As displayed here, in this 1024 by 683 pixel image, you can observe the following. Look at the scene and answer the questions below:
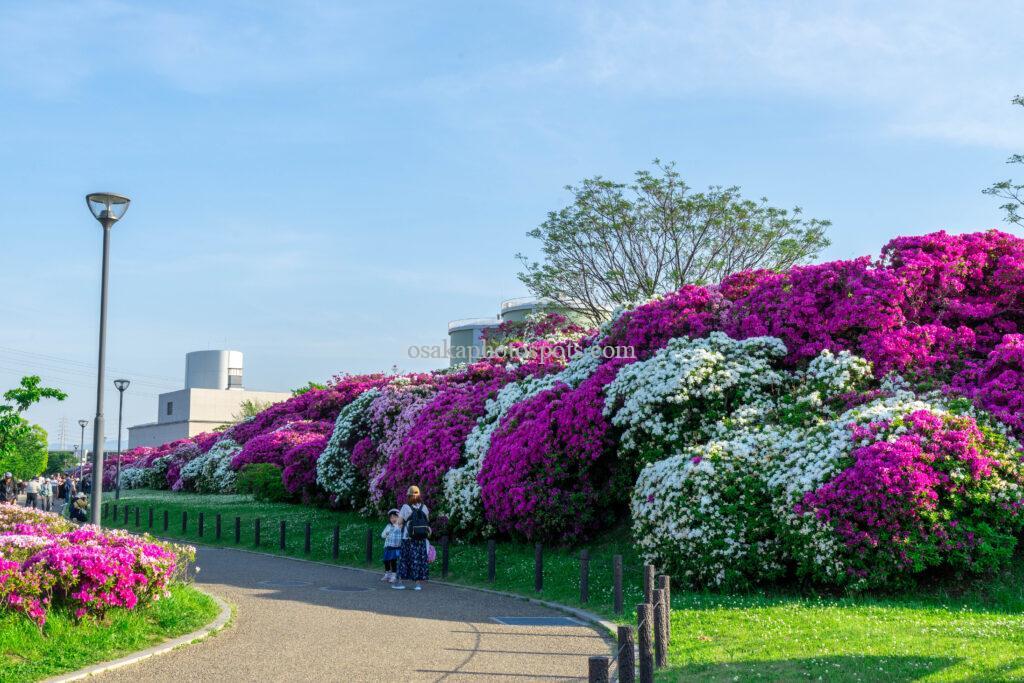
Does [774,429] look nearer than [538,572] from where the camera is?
No

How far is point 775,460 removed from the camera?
1351 cm

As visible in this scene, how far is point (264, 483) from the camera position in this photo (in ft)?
104

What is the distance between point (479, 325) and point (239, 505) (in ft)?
152

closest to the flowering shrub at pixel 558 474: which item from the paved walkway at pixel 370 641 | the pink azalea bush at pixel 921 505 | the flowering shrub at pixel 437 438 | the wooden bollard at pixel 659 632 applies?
the flowering shrub at pixel 437 438

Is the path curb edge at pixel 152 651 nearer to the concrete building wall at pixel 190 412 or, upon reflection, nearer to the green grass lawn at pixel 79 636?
the green grass lawn at pixel 79 636

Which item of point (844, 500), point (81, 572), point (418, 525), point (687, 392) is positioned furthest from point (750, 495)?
point (81, 572)

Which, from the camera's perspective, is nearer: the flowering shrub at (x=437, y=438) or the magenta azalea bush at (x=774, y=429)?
the magenta azalea bush at (x=774, y=429)

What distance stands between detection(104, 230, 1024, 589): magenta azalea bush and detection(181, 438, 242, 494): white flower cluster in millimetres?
16208

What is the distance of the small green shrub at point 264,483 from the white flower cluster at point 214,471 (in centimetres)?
528

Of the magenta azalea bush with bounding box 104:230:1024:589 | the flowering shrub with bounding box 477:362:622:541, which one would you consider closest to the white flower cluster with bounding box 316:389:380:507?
the magenta azalea bush with bounding box 104:230:1024:589

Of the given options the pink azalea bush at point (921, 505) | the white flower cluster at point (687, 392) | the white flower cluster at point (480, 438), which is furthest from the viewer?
the white flower cluster at point (480, 438)

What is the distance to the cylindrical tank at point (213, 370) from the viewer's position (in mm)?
118000

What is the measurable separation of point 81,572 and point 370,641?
2961mm

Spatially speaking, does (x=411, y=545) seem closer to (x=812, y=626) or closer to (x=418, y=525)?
(x=418, y=525)
